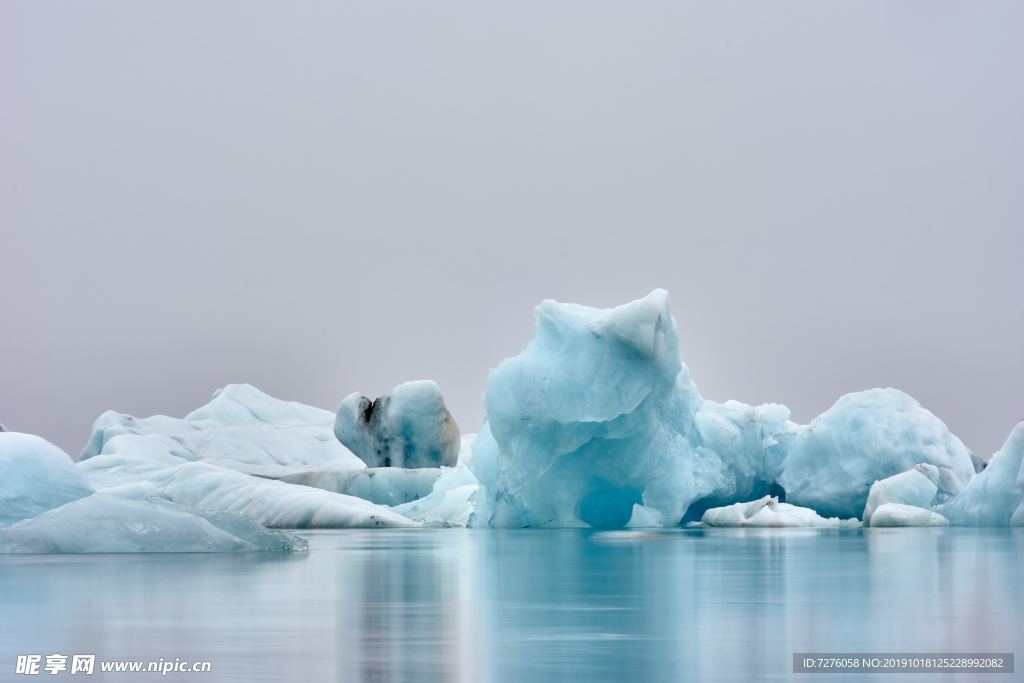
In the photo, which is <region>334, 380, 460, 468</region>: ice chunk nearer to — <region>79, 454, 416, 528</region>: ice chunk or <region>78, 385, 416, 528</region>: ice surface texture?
<region>78, 385, 416, 528</region>: ice surface texture

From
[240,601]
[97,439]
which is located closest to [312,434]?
[97,439]

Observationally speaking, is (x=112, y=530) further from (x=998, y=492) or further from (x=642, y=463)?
(x=998, y=492)

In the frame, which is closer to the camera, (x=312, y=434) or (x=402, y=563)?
(x=402, y=563)

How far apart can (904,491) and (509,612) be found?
1146 centimetres

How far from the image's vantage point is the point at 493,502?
15898 mm

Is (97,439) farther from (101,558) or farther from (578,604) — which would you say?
(578,604)

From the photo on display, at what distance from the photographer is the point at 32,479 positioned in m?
10.9

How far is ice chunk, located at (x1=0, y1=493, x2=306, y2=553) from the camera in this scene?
9.05m

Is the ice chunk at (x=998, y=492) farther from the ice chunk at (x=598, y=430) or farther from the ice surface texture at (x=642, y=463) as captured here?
the ice chunk at (x=598, y=430)

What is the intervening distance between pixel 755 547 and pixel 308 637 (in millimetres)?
6572

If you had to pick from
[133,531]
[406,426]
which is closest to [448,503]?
[406,426]

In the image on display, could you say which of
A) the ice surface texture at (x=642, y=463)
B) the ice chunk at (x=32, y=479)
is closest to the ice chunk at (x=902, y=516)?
the ice surface texture at (x=642, y=463)

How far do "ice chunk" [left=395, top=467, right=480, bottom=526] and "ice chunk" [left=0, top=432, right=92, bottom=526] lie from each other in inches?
243

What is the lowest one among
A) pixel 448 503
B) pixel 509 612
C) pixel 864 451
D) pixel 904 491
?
pixel 509 612
